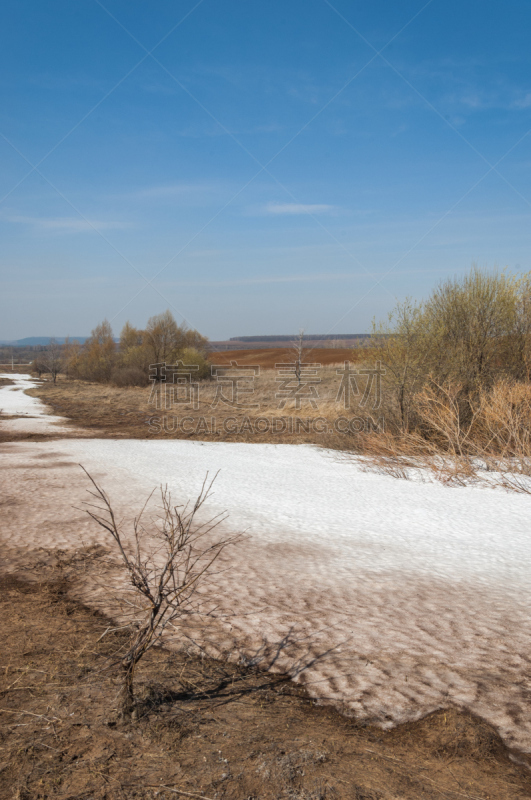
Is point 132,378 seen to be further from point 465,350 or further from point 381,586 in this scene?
point 381,586

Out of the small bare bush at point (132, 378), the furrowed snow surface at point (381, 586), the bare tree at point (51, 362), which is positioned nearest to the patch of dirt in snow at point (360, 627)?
the furrowed snow surface at point (381, 586)

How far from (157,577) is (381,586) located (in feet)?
7.58

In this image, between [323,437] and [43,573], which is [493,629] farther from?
[323,437]

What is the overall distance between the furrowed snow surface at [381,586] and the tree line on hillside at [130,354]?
124ft

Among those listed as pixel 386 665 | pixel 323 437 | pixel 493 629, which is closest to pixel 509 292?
pixel 323 437

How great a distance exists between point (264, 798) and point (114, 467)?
10016 millimetres

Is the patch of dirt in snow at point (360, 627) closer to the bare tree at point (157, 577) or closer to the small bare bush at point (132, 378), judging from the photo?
the bare tree at point (157, 577)

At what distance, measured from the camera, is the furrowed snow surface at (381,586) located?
3617mm

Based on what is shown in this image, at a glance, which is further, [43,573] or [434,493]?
[434,493]

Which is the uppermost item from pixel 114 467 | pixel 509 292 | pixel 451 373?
pixel 509 292

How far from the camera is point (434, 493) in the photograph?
9.80 metres

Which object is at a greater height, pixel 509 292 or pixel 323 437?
pixel 509 292

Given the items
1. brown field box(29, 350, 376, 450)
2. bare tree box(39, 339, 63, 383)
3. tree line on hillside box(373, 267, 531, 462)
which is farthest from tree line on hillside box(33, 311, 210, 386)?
tree line on hillside box(373, 267, 531, 462)

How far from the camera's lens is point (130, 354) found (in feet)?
165
